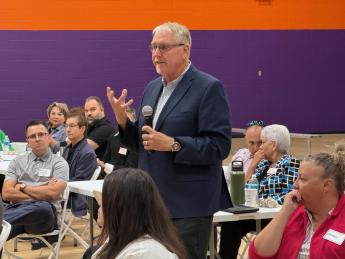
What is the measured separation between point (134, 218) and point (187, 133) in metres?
0.88

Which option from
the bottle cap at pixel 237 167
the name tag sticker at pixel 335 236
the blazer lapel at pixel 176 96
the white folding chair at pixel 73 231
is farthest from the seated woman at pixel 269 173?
the blazer lapel at pixel 176 96

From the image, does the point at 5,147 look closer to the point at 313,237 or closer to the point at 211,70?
the point at 313,237

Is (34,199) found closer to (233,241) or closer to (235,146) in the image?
(233,241)

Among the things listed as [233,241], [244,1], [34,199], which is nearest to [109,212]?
[233,241]

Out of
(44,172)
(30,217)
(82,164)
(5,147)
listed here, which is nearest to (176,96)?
(30,217)

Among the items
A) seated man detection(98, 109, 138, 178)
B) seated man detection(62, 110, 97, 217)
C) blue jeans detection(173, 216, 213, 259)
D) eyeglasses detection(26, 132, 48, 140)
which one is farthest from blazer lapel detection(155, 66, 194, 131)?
seated man detection(98, 109, 138, 178)

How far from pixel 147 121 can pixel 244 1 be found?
36.4 ft

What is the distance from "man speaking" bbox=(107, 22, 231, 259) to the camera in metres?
2.96

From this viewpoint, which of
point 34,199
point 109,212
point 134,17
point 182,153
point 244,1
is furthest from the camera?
point 244,1

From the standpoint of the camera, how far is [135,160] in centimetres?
614

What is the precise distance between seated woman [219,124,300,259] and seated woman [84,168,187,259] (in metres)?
2.32

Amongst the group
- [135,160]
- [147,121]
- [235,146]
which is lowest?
[235,146]

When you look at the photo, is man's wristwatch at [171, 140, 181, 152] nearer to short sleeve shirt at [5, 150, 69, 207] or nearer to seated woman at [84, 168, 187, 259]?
seated woman at [84, 168, 187, 259]

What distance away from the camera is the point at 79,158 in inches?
230
